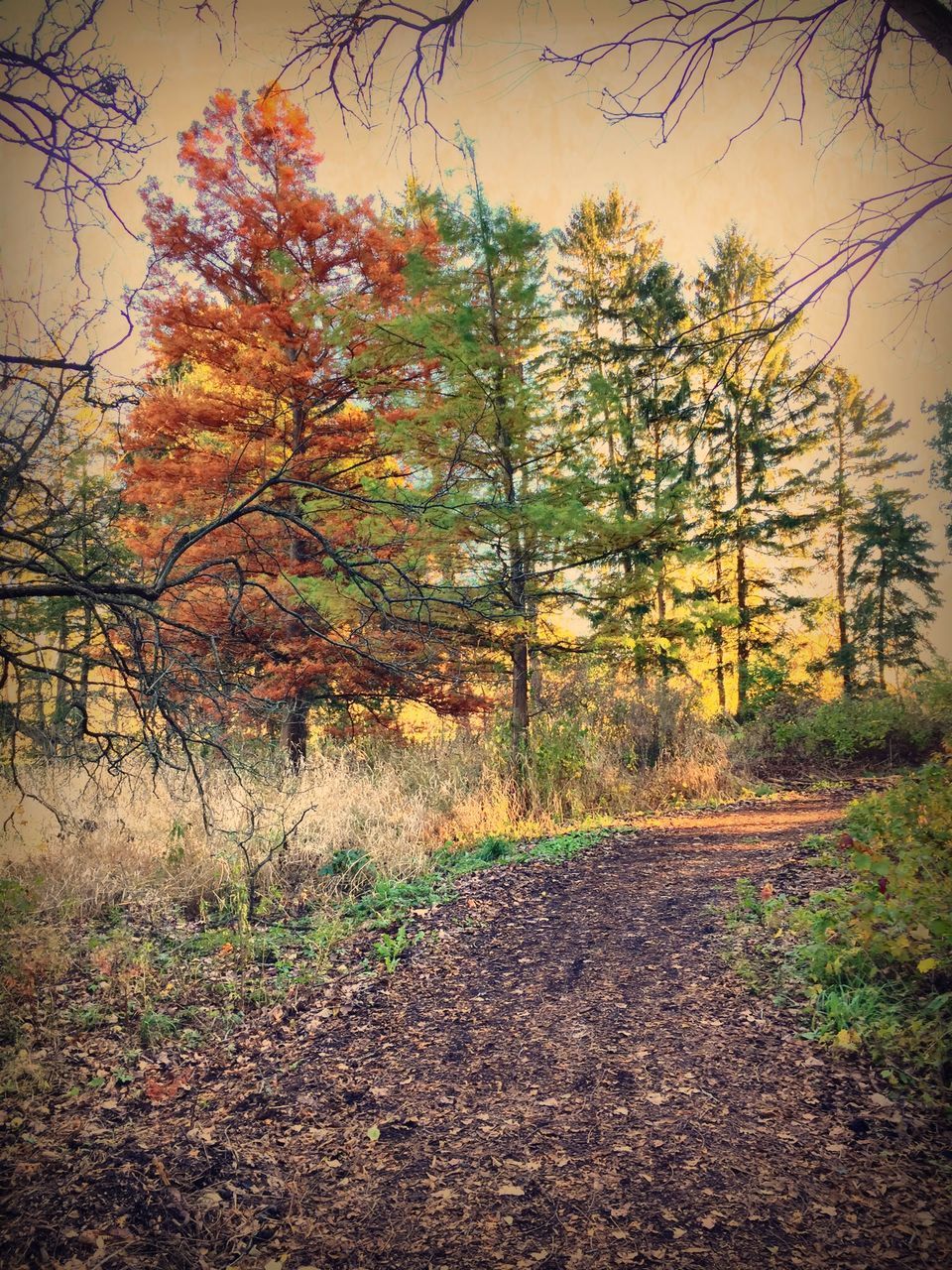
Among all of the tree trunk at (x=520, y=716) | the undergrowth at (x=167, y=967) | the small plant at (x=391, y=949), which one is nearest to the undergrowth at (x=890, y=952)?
the small plant at (x=391, y=949)

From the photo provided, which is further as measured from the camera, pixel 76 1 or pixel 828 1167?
pixel 76 1

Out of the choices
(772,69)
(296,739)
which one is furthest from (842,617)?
(772,69)

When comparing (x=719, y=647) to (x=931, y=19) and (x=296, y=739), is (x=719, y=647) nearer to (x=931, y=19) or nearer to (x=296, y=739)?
(x=296, y=739)

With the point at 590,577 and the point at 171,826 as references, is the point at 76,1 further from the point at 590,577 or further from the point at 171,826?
the point at 590,577

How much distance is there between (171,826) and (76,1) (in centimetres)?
566

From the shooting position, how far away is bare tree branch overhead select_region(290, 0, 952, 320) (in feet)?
8.98

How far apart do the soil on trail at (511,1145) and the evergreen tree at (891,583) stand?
425 cm

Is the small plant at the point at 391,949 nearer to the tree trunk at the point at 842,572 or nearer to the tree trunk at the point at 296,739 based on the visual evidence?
the tree trunk at the point at 296,739

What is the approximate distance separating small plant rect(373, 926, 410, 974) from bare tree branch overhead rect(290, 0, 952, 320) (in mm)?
4138

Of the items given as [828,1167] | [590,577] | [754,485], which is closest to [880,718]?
[754,485]

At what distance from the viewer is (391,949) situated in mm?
4375

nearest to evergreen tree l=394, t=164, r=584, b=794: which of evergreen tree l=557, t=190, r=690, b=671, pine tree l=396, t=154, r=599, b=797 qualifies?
pine tree l=396, t=154, r=599, b=797

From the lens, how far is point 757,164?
3957 mm

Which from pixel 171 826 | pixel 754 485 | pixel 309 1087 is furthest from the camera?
pixel 754 485
